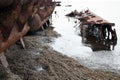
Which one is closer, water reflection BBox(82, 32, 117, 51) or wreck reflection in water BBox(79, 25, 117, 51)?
water reflection BBox(82, 32, 117, 51)

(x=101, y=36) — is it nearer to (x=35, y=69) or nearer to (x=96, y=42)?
(x=96, y=42)

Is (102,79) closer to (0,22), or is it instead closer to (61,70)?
(61,70)

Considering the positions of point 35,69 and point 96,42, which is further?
point 96,42

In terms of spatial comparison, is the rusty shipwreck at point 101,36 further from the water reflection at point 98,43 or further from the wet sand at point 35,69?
the wet sand at point 35,69

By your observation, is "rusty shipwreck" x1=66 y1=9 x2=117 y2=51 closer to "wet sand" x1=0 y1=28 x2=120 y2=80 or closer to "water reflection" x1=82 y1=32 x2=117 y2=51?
"water reflection" x1=82 y1=32 x2=117 y2=51

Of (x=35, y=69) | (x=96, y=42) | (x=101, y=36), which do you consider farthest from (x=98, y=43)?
(x=35, y=69)

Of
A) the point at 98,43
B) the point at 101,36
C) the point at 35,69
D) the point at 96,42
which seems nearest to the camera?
the point at 35,69

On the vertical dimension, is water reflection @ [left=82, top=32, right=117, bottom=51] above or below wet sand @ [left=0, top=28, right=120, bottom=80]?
below

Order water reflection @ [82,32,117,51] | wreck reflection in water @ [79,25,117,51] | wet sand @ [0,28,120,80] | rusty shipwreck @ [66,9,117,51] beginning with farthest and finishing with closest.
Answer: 1. rusty shipwreck @ [66,9,117,51]
2. wreck reflection in water @ [79,25,117,51]
3. water reflection @ [82,32,117,51]
4. wet sand @ [0,28,120,80]

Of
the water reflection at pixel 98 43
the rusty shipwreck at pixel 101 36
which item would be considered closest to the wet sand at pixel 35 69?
the water reflection at pixel 98 43

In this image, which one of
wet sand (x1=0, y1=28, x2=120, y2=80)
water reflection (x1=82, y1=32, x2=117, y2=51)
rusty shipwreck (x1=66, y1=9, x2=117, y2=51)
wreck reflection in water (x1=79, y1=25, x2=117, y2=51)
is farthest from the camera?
rusty shipwreck (x1=66, y1=9, x2=117, y2=51)

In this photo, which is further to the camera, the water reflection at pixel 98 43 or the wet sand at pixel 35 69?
the water reflection at pixel 98 43

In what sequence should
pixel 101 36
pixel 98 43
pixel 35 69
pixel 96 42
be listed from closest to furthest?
pixel 35 69 → pixel 98 43 → pixel 96 42 → pixel 101 36

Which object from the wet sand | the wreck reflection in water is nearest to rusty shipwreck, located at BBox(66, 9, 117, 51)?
the wreck reflection in water
